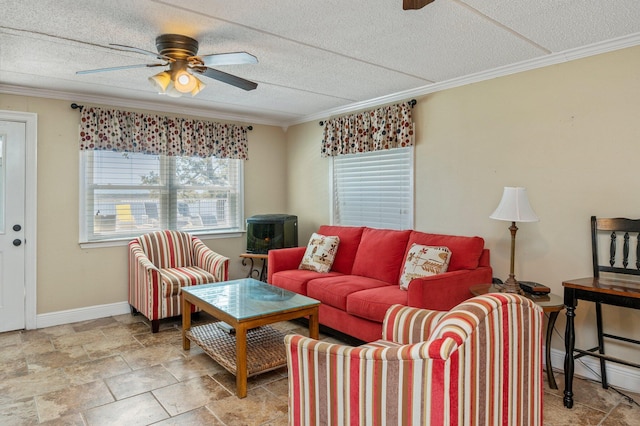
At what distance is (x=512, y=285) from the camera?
9.03 ft

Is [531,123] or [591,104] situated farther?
[531,123]

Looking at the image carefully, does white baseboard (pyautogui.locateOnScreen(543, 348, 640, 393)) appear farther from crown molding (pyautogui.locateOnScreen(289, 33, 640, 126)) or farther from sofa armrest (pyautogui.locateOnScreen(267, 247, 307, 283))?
sofa armrest (pyautogui.locateOnScreen(267, 247, 307, 283))

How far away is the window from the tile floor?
1.31 m

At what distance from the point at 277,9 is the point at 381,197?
8.25 feet

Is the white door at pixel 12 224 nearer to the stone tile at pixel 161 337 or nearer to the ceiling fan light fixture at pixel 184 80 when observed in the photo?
the stone tile at pixel 161 337

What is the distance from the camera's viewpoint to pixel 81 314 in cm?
416

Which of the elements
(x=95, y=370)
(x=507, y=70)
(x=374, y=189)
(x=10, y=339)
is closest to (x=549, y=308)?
(x=507, y=70)

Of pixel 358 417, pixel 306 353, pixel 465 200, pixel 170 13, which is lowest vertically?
pixel 358 417

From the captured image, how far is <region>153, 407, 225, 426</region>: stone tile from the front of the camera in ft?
7.54

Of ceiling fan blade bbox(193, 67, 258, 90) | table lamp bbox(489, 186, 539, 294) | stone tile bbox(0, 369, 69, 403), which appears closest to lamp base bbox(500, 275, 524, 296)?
table lamp bbox(489, 186, 539, 294)

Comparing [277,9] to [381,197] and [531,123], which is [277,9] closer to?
[531,123]

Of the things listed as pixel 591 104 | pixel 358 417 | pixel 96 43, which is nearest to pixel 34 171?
pixel 96 43

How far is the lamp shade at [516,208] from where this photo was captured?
2713 mm

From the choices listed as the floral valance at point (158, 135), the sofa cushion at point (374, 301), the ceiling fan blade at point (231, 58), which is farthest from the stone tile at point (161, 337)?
the ceiling fan blade at point (231, 58)
